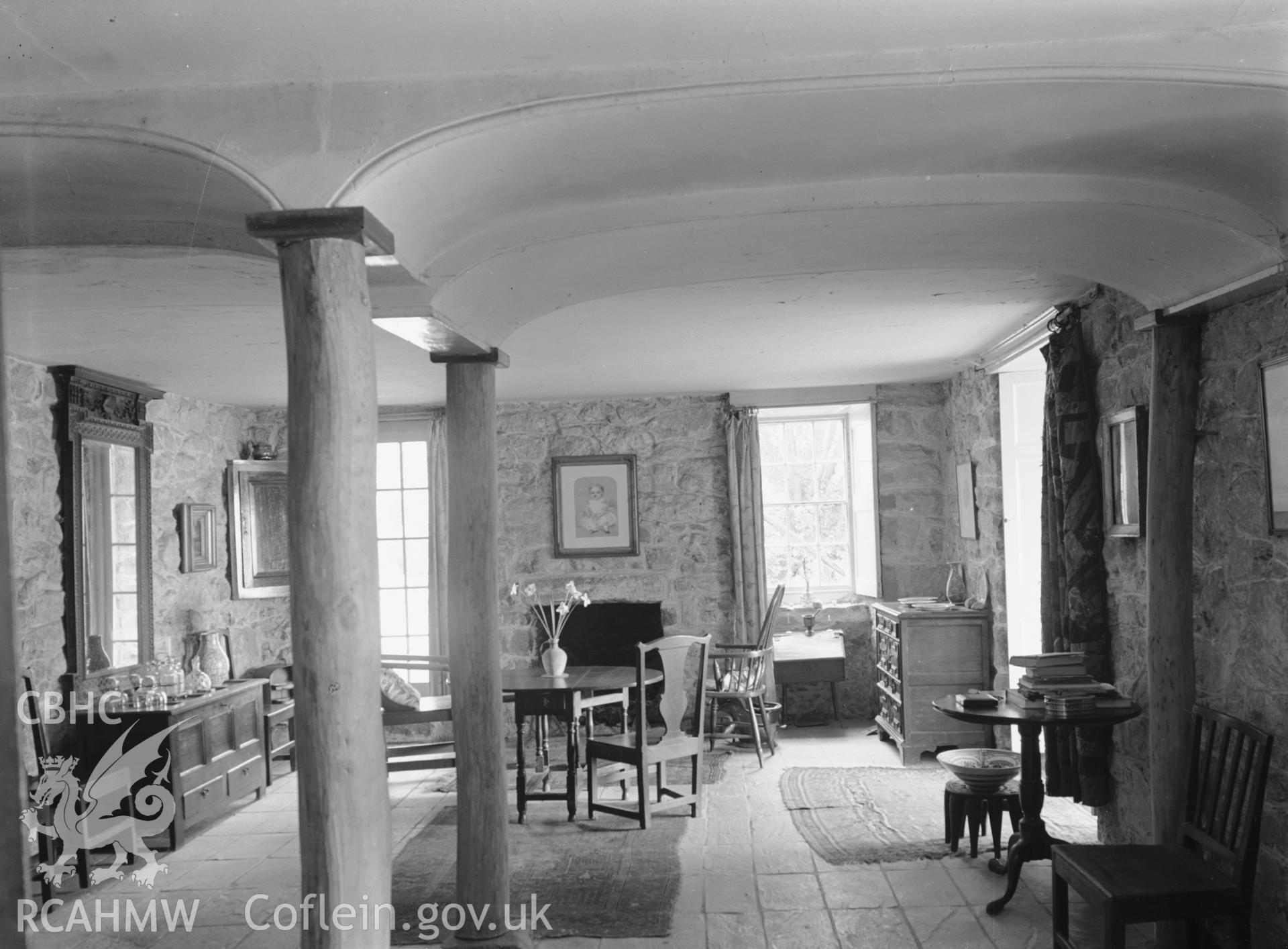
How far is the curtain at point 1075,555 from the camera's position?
484 centimetres

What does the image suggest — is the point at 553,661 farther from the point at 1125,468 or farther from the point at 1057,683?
the point at 1125,468

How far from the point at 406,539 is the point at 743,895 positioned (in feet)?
16.2

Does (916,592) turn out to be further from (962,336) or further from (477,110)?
(477,110)

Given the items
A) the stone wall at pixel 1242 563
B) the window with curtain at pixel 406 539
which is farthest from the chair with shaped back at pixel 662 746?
the window with curtain at pixel 406 539

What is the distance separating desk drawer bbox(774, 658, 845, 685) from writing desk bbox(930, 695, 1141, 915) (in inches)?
126

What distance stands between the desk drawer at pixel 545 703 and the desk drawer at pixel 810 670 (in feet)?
7.44

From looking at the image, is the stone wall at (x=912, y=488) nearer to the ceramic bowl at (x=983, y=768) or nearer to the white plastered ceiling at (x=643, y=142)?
the ceramic bowl at (x=983, y=768)

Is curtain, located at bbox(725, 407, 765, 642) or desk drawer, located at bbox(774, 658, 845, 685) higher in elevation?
curtain, located at bbox(725, 407, 765, 642)

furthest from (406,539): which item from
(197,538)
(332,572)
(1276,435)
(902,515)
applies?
(1276,435)

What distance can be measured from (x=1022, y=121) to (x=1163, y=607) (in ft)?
6.84

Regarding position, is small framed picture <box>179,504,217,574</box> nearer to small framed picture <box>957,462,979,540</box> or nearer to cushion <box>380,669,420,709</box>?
cushion <box>380,669,420,709</box>

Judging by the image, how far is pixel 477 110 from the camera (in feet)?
8.20

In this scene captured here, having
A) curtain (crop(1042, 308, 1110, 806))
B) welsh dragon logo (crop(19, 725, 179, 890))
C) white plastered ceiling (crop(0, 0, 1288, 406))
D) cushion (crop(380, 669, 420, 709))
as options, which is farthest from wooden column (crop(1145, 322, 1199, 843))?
welsh dragon logo (crop(19, 725, 179, 890))

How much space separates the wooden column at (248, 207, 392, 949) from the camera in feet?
8.05
